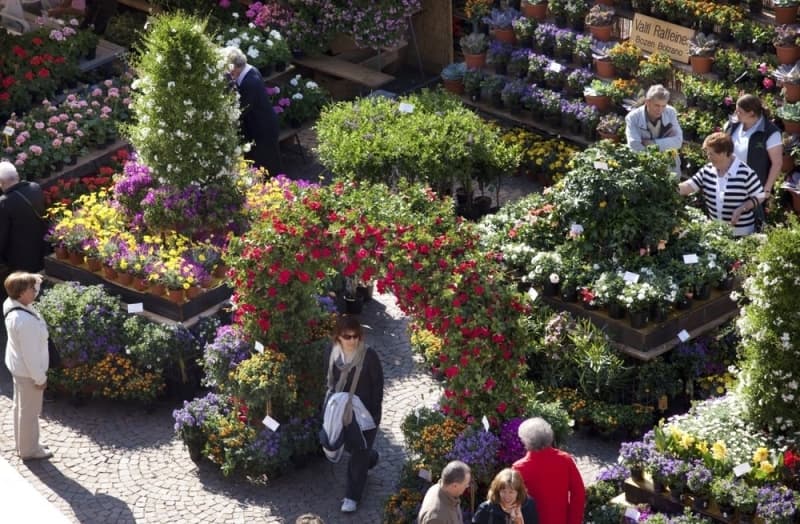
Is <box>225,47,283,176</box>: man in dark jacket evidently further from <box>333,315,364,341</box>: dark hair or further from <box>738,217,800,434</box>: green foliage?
<box>738,217,800,434</box>: green foliage

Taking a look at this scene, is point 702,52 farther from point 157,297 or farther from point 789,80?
point 157,297

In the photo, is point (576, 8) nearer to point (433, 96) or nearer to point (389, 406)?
point (433, 96)

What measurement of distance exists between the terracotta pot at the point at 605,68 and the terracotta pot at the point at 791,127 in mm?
2149

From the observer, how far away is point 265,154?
1444 cm

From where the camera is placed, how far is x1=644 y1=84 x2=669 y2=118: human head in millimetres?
12672

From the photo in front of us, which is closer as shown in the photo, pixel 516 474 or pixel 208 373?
pixel 516 474

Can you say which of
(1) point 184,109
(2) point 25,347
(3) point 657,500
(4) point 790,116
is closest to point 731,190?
(4) point 790,116

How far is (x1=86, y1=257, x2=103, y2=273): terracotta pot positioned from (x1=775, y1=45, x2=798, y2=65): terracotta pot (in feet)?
21.5

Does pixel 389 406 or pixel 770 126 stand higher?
pixel 770 126

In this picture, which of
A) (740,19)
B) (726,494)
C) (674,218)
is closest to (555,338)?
(674,218)

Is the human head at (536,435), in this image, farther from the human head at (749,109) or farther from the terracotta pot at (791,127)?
the terracotta pot at (791,127)

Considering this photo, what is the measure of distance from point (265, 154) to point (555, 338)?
421 centimetres

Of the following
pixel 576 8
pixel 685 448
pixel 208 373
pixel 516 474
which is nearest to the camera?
pixel 516 474

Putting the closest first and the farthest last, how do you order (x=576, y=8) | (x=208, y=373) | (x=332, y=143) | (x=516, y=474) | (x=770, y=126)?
(x=516, y=474) → (x=208, y=373) → (x=770, y=126) → (x=332, y=143) → (x=576, y=8)
